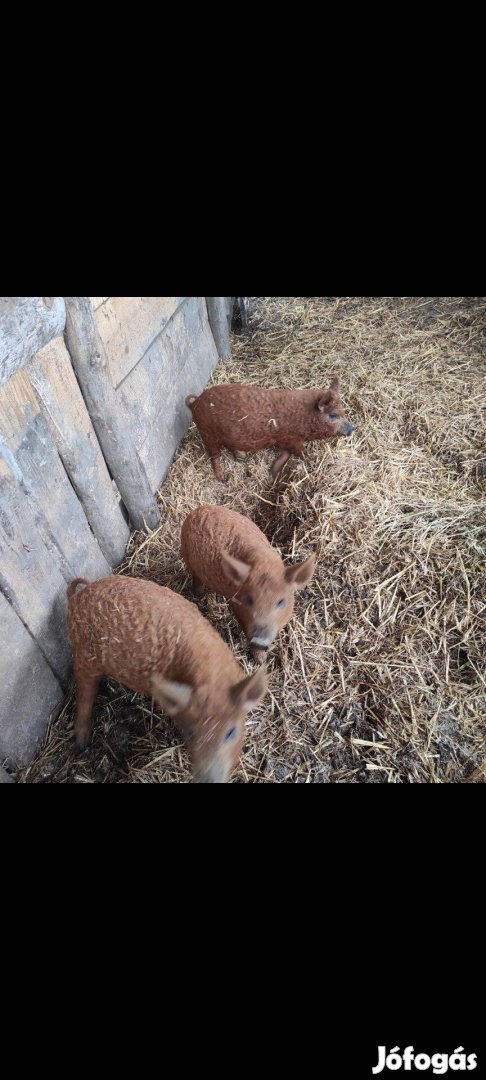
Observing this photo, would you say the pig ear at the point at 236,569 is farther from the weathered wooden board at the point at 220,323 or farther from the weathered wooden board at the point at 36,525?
the weathered wooden board at the point at 220,323

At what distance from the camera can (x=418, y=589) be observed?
11.1 feet

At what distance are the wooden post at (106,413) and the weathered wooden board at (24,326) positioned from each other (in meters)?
0.16

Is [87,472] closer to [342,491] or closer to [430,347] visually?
[342,491]

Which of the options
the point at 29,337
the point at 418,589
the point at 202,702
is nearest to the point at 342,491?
the point at 418,589

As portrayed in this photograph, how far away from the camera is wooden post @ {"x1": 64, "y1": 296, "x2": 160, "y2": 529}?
286 centimetres

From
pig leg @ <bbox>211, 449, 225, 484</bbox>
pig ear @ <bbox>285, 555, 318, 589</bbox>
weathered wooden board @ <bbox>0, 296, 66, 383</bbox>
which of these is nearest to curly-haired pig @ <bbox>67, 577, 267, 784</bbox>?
pig ear @ <bbox>285, 555, 318, 589</bbox>

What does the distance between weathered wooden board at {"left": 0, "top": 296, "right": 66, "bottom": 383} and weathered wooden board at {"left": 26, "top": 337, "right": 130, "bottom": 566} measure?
0.16 m

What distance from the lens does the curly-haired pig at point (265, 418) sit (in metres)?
4.46

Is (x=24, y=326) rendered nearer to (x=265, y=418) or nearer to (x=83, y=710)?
(x=83, y=710)

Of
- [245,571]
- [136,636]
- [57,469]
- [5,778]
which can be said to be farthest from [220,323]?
[5,778]

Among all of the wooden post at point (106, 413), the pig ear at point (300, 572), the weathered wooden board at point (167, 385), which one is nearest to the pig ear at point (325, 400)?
the weathered wooden board at point (167, 385)

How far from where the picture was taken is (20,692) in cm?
273

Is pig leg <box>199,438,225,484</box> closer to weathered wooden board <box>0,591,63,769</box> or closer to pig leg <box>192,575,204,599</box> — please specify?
pig leg <box>192,575,204,599</box>

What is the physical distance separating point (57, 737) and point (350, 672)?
5.37 feet
